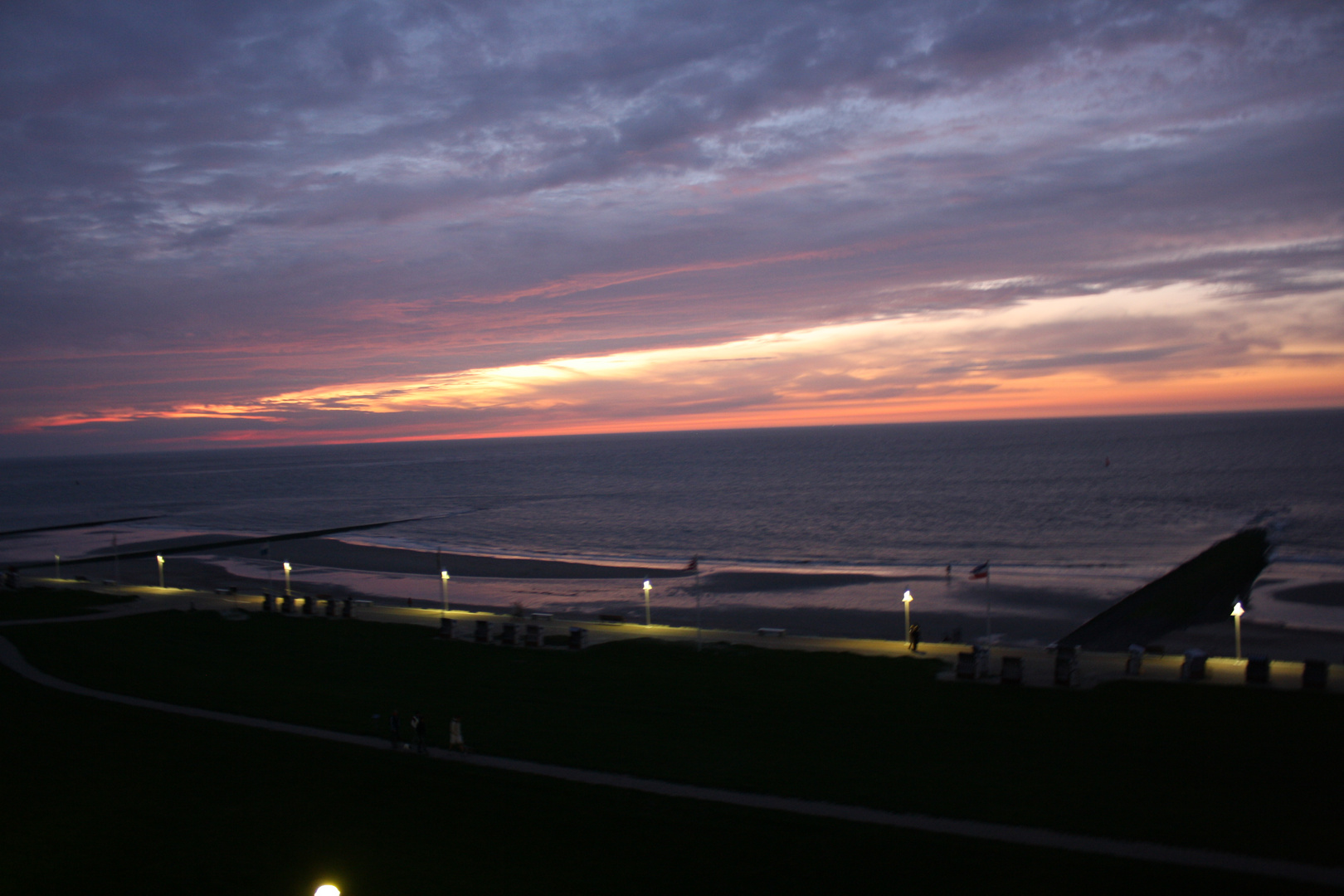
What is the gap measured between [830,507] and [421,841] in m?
81.7

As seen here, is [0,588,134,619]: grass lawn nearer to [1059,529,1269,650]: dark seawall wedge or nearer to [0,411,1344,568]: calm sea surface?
[0,411,1344,568]: calm sea surface

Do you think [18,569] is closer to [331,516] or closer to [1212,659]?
[331,516]

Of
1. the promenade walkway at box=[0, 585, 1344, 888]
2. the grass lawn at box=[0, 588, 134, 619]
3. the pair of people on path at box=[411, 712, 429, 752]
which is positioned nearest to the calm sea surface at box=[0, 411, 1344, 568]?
the grass lawn at box=[0, 588, 134, 619]

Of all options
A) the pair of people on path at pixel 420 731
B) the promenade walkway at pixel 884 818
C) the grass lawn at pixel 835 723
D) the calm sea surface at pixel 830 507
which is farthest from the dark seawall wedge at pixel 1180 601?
the pair of people on path at pixel 420 731

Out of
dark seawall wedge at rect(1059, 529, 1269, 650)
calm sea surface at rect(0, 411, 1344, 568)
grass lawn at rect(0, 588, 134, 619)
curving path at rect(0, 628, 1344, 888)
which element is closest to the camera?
curving path at rect(0, 628, 1344, 888)

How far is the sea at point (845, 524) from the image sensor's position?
44.8 m

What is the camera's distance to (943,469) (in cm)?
13938

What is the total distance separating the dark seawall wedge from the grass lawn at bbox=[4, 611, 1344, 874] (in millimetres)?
11233

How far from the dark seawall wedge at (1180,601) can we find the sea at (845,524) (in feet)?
4.88

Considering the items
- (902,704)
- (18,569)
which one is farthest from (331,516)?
(902,704)

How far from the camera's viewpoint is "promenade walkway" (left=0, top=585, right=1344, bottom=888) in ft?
37.3

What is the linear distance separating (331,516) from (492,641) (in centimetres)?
7828

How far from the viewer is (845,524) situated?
7744 cm

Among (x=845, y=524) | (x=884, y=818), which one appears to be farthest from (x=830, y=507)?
(x=884, y=818)
